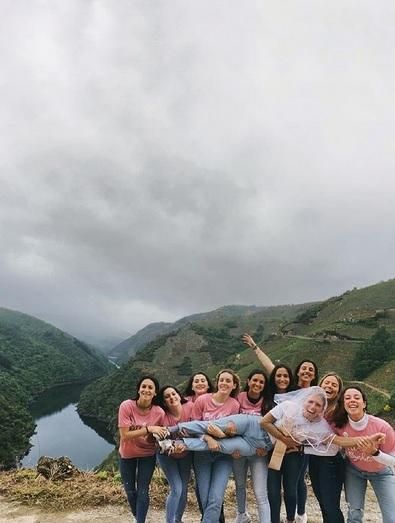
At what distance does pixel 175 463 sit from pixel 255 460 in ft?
3.32

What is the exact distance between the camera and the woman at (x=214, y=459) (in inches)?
197

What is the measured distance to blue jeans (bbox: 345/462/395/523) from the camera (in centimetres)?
463

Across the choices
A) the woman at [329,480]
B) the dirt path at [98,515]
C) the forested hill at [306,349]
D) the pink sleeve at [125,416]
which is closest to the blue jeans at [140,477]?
the pink sleeve at [125,416]

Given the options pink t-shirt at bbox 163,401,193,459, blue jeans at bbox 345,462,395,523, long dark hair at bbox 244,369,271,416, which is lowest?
blue jeans at bbox 345,462,395,523

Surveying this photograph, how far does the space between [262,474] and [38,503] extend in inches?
161

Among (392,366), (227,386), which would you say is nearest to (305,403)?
(227,386)

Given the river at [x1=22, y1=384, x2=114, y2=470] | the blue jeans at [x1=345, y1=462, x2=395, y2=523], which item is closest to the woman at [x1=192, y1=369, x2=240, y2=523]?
the blue jeans at [x1=345, y1=462, x2=395, y2=523]

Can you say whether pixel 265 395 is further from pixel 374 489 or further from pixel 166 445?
pixel 374 489

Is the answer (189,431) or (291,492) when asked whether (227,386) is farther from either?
(291,492)

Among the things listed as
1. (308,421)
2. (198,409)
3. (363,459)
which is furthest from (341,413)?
(198,409)

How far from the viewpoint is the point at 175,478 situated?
529cm

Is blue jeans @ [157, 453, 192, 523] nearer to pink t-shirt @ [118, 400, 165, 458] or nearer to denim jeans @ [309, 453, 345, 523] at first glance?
pink t-shirt @ [118, 400, 165, 458]

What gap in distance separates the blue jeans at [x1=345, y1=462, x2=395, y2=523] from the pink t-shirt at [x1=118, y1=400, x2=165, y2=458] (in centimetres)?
238

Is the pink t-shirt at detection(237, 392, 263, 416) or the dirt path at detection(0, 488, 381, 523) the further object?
the dirt path at detection(0, 488, 381, 523)
